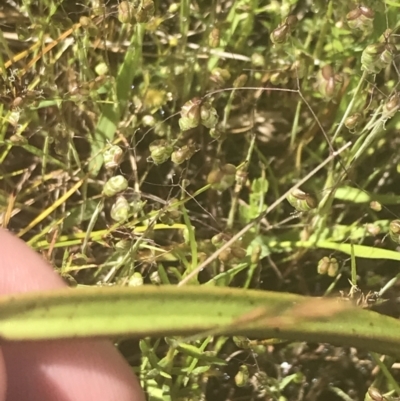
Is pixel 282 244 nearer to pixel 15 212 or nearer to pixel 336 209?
pixel 336 209

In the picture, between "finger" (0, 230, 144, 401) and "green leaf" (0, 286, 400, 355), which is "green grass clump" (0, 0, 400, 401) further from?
"green leaf" (0, 286, 400, 355)

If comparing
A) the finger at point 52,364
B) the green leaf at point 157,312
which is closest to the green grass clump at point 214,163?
the finger at point 52,364

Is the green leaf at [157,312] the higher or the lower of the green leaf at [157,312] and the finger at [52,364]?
the higher

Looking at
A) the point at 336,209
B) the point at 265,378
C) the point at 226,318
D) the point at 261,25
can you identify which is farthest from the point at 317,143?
the point at 226,318

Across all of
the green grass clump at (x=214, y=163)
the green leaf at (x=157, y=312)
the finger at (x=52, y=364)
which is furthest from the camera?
the green grass clump at (x=214, y=163)

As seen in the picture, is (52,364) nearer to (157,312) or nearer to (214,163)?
(157,312)

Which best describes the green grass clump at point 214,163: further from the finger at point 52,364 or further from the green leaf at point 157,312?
the green leaf at point 157,312
